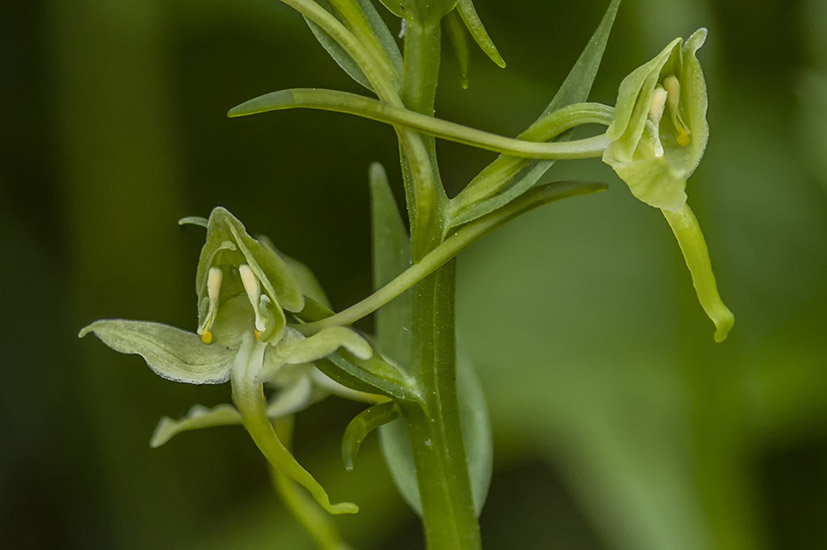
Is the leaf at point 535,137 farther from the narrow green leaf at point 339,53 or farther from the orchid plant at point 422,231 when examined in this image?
the narrow green leaf at point 339,53

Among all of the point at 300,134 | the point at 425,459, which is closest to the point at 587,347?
the point at 300,134

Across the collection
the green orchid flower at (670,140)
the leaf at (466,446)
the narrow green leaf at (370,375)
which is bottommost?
the leaf at (466,446)

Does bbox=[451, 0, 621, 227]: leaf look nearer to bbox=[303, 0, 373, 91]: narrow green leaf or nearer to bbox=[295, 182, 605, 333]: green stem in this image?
bbox=[295, 182, 605, 333]: green stem

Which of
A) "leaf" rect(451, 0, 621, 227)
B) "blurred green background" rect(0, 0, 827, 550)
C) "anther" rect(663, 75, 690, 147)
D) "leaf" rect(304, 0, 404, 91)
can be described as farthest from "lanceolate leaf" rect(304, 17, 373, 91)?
"blurred green background" rect(0, 0, 827, 550)

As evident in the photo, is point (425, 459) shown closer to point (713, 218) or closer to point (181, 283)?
point (713, 218)

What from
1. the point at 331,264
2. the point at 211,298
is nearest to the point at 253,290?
the point at 211,298

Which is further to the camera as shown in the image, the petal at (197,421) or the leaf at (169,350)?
the petal at (197,421)

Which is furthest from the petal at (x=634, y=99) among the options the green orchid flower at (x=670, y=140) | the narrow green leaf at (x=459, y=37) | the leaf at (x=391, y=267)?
the leaf at (x=391, y=267)
